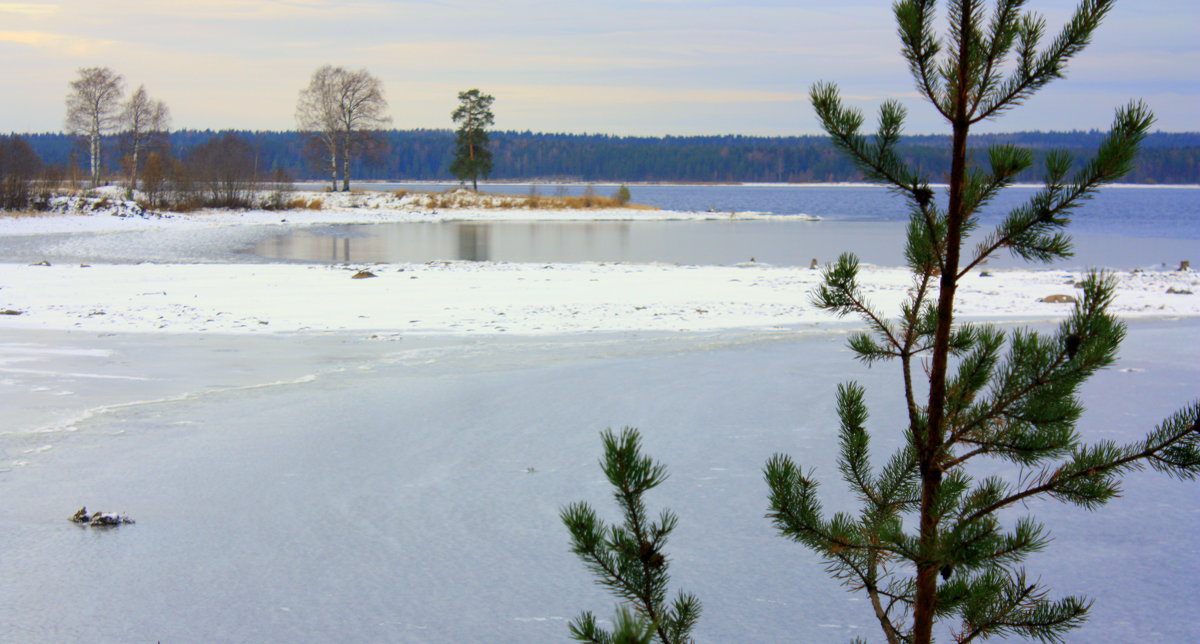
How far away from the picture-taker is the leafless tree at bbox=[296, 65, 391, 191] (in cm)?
6316

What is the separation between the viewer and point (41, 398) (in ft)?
26.6

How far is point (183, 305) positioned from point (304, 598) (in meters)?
10.9

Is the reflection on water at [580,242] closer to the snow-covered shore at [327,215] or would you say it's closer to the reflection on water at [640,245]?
the reflection on water at [640,245]

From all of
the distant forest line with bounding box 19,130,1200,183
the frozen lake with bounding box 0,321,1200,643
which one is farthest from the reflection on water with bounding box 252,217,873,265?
the distant forest line with bounding box 19,130,1200,183

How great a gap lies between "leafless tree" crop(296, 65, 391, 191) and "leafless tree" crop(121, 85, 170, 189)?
833 centimetres

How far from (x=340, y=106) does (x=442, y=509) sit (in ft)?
204

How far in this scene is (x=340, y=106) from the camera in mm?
63656

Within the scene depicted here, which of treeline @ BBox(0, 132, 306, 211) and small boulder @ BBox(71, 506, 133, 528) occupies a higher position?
treeline @ BBox(0, 132, 306, 211)

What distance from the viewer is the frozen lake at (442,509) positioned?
4.26 meters

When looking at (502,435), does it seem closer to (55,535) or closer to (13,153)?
(55,535)

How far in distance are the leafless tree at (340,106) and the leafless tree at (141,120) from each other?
833 cm

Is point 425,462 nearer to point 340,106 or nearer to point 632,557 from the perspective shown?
point 632,557

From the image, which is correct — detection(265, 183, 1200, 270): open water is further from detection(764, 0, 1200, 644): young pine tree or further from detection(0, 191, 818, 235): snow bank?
detection(764, 0, 1200, 644): young pine tree

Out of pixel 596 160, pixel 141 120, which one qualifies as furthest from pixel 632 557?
pixel 596 160
